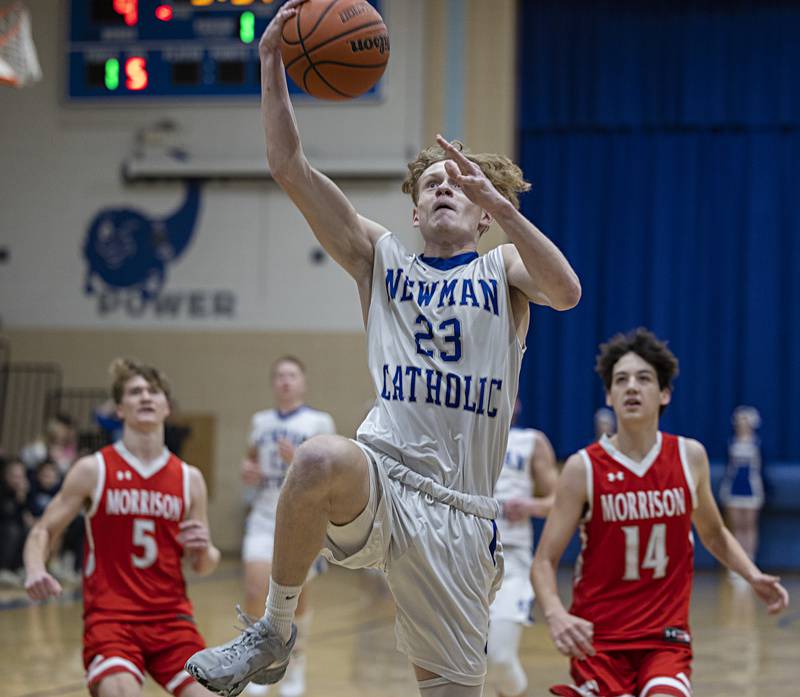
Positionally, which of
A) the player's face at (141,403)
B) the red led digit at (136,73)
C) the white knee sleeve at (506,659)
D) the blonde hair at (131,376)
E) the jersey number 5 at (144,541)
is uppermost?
the red led digit at (136,73)

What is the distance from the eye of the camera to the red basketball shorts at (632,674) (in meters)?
4.06

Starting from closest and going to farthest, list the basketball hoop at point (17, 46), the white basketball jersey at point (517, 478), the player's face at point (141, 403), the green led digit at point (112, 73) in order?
the player's face at point (141, 403) < the white basketball jersey at point (517, 478) < the basketball hoop at point (17, 46) < the green led digit at point (112, 73)

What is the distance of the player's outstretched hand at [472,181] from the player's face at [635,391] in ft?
5.14

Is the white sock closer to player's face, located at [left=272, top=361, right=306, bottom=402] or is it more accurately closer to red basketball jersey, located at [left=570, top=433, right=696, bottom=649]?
red basketball jersey, located at [left=570, top=433, right=696, bottom=649]

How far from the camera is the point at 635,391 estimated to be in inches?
179

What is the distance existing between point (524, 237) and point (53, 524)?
2460 mm

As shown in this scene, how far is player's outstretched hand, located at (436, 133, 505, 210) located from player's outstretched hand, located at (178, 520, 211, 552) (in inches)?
84.6

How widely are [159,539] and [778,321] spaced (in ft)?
38.4

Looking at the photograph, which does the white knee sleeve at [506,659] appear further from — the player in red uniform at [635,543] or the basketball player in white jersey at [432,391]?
the basketball player in white jersey at [432,391]

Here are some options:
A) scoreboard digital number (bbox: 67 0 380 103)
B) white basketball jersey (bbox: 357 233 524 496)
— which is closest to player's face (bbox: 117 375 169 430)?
white basketball jersey (bbox: 357 233 524 496)

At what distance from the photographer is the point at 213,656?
2.96 metres

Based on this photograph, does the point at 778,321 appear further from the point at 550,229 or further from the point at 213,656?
the point at 213,656

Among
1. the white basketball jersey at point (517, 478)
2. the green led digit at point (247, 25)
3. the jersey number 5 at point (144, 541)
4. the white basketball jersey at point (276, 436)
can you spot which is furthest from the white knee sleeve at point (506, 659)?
the green led digit at point (247, 25)

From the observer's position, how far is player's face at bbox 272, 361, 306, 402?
781 centimetres
